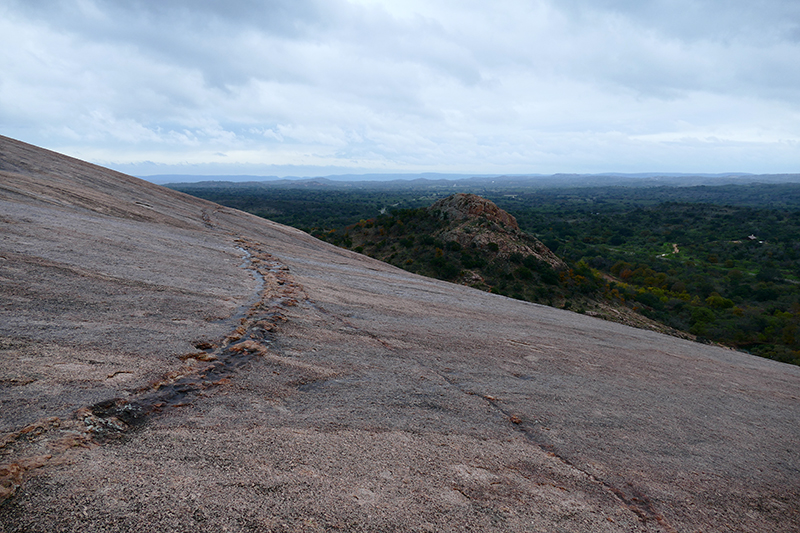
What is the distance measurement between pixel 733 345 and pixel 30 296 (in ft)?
126

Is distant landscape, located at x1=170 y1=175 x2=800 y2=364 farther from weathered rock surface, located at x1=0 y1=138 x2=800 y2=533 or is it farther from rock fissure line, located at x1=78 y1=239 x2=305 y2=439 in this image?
rock fissure line, located at x1=78 y1=239 x2=305 y2=439

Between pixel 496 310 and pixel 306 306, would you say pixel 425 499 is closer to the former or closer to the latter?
pixel 306 306

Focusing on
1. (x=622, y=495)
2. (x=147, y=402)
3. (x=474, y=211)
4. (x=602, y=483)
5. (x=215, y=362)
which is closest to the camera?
(x=147, y=402)

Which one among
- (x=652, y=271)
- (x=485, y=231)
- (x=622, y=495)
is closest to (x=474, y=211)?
(x=485, y=231)

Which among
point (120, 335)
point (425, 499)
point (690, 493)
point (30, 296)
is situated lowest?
point (690, 493)

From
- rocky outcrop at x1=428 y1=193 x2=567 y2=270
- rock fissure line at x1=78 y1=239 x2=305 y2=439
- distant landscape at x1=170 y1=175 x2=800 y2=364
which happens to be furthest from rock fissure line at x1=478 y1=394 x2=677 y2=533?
rocky outcrop at x1=428 y1=193 x2=567 y2=270

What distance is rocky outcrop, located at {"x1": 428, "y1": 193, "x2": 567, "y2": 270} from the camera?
119 feet

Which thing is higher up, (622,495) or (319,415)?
(319,415)

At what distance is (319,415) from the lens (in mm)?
5117

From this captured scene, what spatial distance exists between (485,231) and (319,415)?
33.8 m

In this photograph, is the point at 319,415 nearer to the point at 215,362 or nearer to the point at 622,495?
the point at 215,362

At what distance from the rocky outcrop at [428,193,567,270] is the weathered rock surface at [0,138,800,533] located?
1006 inches

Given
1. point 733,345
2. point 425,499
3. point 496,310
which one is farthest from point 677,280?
point 425,499

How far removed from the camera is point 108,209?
1351 cm
